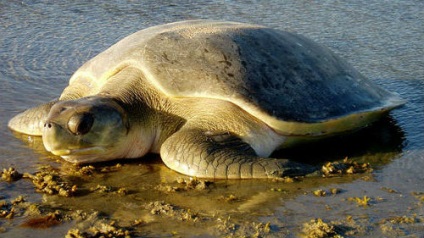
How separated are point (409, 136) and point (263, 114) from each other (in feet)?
3.94

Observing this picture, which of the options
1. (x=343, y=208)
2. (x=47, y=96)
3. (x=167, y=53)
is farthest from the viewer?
(x=47, y=96)

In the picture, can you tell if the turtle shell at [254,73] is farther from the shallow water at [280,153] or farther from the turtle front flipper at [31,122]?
the turtle front flipper at [31,122]

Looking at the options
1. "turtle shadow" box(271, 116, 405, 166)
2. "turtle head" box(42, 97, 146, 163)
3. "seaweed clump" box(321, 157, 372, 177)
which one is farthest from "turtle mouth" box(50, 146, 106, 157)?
"seaweed clump" box(321, 157, 372, 177)

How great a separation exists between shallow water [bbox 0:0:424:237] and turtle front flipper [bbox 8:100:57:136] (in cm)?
7

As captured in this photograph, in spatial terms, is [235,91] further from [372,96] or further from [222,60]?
[372,96]

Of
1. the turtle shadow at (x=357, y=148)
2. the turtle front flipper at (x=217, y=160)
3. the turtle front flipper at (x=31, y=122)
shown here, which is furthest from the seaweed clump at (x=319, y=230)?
the turtle front flipper at (x=31, y=122)

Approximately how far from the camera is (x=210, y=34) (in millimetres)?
4344

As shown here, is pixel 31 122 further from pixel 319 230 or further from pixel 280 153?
pixel 319 230

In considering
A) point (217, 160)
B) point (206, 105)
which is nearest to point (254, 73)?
point (206, 105)

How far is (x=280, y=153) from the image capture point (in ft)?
13.7

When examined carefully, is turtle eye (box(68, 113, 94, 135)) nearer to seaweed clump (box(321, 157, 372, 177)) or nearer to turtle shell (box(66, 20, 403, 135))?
turtle shell (box(66, 20, 403, 135))

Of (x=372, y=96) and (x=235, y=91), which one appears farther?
(x=372, y=96)

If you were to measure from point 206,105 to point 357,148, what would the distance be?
1090 mm

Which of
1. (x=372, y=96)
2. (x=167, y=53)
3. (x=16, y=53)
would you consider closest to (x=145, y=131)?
(x=167, y=53)
